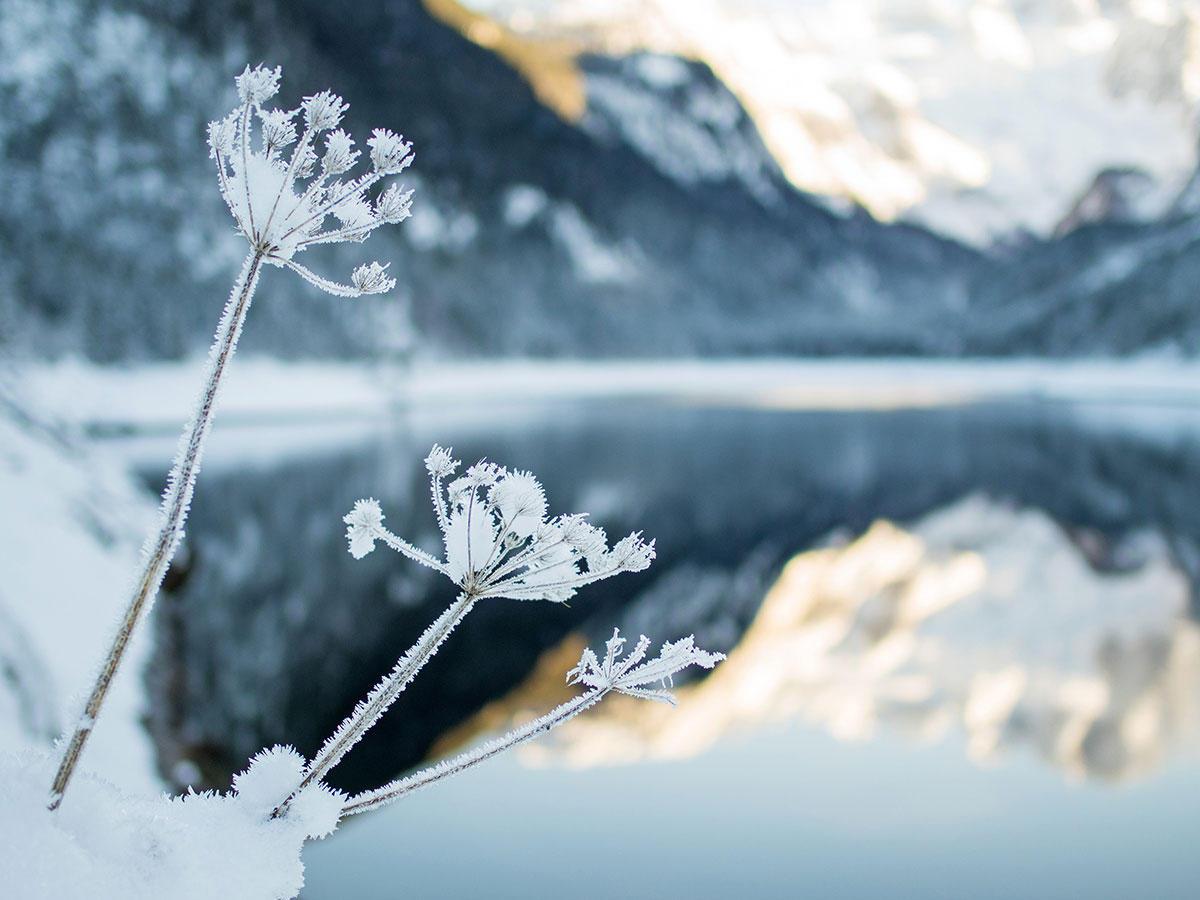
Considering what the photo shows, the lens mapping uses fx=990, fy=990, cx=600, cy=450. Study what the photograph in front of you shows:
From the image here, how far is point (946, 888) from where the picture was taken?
389 inches

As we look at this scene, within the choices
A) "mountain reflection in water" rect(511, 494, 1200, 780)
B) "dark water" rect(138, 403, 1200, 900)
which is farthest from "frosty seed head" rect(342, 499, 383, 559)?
"mountain reflection in water" rect(511, 494, 1200, 780)

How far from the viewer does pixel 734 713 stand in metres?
15.1

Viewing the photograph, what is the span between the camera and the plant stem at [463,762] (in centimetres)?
177

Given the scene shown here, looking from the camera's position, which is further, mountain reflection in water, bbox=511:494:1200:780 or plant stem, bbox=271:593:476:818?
mountain reflection in water, bbox=511:494:1200:780

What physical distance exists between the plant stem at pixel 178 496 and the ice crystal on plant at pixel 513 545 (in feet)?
1.04

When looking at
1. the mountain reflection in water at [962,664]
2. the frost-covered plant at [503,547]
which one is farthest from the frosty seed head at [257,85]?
the mountain reflection in water at [962,664]

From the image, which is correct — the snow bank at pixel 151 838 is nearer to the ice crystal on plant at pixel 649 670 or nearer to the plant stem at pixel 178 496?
the plant stem at pixel 178 496

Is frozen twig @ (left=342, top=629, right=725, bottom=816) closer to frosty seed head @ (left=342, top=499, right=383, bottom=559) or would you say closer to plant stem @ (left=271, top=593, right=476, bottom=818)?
plant stem @ (left=271, top=593, right=476, bottom=818)

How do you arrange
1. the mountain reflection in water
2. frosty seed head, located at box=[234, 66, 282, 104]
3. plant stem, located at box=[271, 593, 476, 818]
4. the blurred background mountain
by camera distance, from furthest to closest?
1. the blurred background mountain
2. the mountain reflection in water
3. plant stem, located at box=[271, 593, 476, 818]
4. frosty seed head, located at box=[234, 66, 282, 104]

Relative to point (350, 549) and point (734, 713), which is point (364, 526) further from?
point (734, 713)

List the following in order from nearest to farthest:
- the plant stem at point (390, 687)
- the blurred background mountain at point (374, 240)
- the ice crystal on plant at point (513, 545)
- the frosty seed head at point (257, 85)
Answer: the frosty seed head at point (257, 85) → the plant stem at point (390, 687) → the ice crystal on plant at point (513, 545) → the blurred background mountain at point (374, 240)

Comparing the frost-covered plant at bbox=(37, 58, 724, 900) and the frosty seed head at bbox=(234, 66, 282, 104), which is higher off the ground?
the frosty seed head at bbox=(234, 66, 282, 104)

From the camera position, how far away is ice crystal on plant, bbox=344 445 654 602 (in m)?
1.83

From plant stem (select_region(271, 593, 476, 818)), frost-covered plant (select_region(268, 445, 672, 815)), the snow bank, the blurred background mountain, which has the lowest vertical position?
the snow bank
